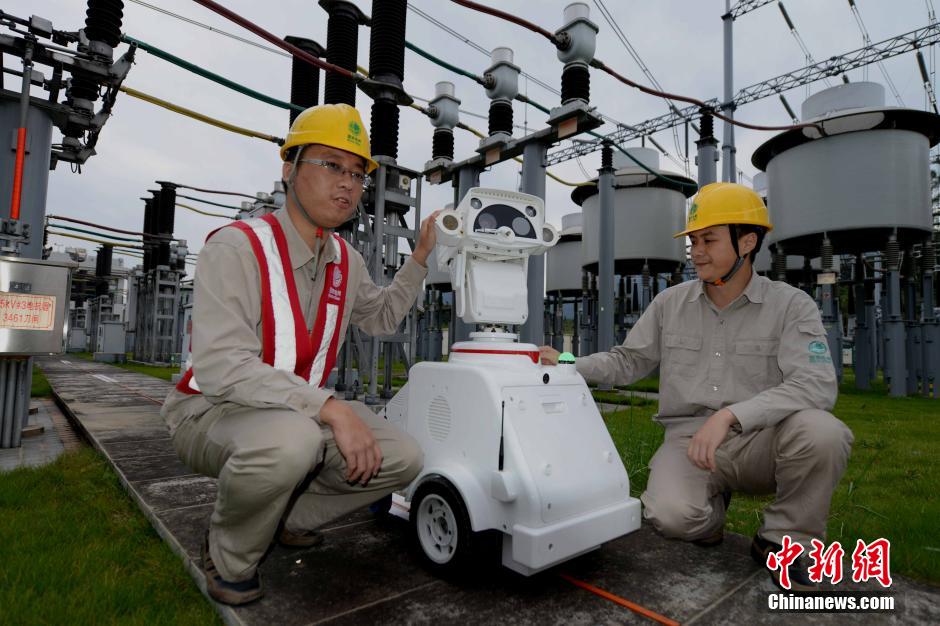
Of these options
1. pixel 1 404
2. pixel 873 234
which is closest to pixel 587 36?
pixel 1 404

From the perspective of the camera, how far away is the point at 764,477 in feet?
6.53

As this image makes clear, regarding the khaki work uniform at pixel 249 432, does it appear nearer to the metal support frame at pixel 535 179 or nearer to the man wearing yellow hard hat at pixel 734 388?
the man wearing yellow hard hat at pixel 734 388

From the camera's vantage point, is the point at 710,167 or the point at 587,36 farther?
the point at 710,167

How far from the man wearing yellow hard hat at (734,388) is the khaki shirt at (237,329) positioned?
1.01 m

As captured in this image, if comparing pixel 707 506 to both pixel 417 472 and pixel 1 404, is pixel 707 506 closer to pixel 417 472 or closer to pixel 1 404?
pixel 417 472

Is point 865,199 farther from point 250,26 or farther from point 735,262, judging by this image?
point 250,26

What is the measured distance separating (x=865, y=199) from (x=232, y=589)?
1117 centimetres

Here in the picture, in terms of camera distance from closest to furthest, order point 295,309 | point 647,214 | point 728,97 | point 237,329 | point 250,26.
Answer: point 237,329, point 295,309, point 250,26, point 728,97, point 647,214

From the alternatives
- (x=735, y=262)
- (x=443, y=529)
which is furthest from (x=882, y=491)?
(x=443, y=529)

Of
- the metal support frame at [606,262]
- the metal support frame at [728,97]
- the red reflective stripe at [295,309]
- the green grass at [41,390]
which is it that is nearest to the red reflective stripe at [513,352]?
the red reflective stripe at [295,309]

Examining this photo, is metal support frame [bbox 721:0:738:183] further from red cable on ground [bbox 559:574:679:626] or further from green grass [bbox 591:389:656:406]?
red cable on ground [bbox 559:574:679:626]

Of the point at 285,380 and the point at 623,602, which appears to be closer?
the point at 285,380

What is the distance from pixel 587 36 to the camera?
502 centimetres

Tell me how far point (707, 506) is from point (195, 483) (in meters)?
2.55
